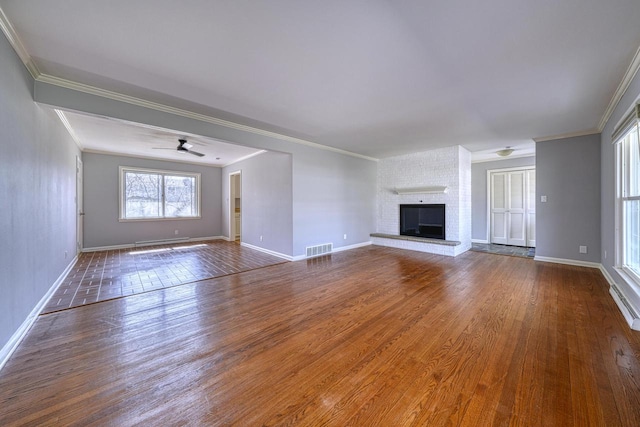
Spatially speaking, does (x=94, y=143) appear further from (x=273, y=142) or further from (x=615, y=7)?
(x=615, y=7)

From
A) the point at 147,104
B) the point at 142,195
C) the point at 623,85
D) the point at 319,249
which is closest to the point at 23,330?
the point at 147,104

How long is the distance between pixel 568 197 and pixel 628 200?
1906mm

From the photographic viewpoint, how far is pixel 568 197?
14.8ft

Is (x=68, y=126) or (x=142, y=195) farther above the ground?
(x=68, y=126)

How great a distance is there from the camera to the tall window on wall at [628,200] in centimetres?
267

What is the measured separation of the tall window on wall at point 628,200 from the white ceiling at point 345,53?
56cm

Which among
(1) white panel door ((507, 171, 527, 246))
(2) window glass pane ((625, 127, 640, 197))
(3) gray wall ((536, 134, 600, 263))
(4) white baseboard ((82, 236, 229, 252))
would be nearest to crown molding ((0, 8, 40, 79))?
(4) white baseboard ((82, 236, 229, 252))

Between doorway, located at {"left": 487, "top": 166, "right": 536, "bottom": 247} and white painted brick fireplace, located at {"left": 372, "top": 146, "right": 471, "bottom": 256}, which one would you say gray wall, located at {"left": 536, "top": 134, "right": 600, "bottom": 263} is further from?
doorway, located at {"left": 487, "top": 166, "right": 536, "bottom": 247}

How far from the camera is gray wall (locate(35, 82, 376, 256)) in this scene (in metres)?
2.80

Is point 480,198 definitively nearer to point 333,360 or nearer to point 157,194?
point 333,360

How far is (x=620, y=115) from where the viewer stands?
2.90 metres

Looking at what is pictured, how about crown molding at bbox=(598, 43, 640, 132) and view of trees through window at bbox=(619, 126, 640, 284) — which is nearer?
crown molding at bbox=(598, 43, 640, 132)

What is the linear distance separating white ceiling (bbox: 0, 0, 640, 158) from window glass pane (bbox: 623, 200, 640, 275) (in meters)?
1.38

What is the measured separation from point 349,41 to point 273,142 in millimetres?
2827
